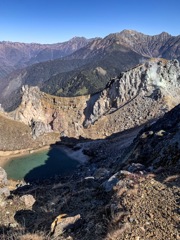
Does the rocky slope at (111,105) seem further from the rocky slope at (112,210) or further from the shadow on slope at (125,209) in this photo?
the shadow on slope at (125,209)

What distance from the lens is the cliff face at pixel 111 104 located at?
90.5 meters

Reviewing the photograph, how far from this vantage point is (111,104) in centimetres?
10338

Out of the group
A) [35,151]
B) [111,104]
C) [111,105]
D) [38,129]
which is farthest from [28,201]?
[111,104]

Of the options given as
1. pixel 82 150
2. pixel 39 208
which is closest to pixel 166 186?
pixel 39 208

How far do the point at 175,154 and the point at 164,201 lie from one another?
10.9 meters

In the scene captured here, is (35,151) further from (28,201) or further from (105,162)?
(28,201)

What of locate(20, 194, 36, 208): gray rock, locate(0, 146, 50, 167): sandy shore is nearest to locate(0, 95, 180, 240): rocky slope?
locate(20, 194, 36, 208): gray rock

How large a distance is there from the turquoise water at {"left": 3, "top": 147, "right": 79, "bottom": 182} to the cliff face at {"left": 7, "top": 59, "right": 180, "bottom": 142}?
45.1 feet

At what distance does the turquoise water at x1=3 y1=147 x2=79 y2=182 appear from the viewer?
63.3m

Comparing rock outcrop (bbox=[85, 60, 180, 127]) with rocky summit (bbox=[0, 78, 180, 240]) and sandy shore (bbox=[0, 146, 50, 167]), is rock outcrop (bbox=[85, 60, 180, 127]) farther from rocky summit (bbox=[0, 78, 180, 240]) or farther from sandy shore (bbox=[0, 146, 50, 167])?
rocky summit (bbox=[0, 78, 180, 240])

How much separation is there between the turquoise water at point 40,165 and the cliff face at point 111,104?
13745mm

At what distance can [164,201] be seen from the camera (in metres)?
15.4

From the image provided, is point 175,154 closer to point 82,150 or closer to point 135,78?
point 82,150

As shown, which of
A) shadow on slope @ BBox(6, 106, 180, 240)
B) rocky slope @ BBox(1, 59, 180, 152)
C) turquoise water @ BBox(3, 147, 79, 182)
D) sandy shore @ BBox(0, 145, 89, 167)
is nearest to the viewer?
shadow on slope @ BBox(6, 106, 180, 240)
